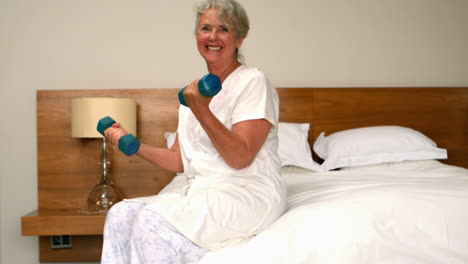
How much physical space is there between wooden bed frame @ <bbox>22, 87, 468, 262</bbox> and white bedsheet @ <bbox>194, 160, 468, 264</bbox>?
72.1 inches

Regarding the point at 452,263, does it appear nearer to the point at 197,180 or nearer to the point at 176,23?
the point at 197,180

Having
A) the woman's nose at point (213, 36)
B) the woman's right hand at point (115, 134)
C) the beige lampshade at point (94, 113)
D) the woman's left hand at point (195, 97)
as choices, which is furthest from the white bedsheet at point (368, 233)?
the beige lampshade at point (94, 113)

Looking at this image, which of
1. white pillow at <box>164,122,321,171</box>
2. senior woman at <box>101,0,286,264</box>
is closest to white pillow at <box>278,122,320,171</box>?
white pillow at <box>164,122,321,171</box>

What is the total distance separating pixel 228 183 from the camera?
136 centimetres

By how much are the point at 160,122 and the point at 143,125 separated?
11 centimetres

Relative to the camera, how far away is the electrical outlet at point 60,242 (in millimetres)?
3074

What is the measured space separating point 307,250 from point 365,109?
221 cm

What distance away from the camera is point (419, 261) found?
46.7 inches

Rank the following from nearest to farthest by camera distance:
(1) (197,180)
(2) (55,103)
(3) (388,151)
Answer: (1) (197,180)
(3) (388,151)
(2) (55,103)

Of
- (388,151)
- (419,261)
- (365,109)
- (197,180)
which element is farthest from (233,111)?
(365,109)

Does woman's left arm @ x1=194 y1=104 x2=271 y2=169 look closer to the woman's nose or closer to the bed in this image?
the bed

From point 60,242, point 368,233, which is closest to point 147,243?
point 368,233

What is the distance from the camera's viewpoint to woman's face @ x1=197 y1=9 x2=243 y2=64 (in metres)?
1.56

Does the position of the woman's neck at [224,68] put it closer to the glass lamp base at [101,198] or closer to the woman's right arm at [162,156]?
the woman's right arm at [162,156]
